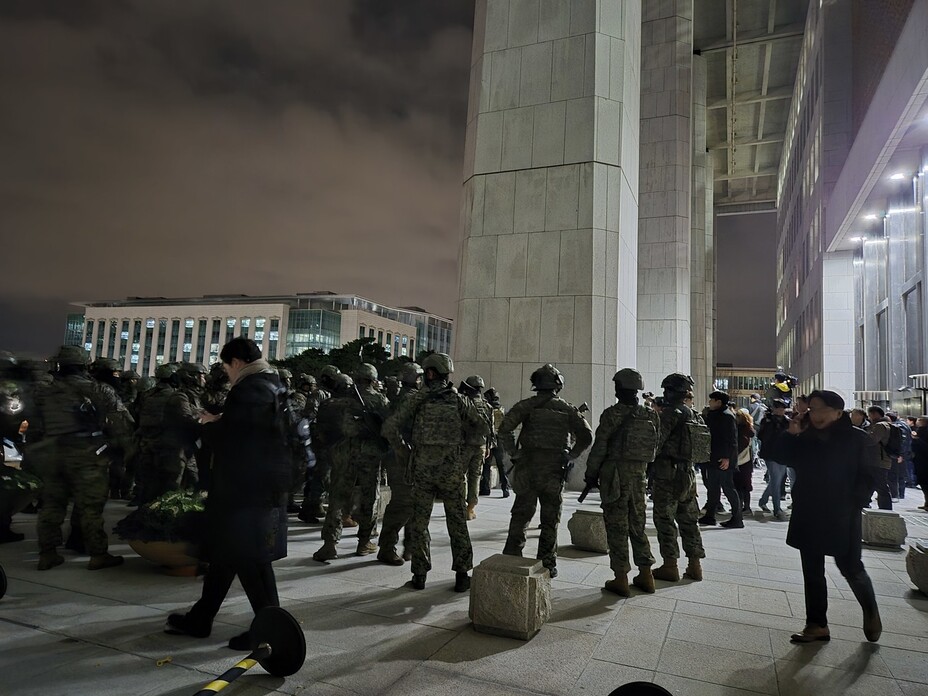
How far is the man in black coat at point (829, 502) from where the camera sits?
416 centimetres

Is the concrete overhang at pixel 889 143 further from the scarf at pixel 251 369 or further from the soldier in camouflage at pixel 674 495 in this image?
the scarf at pixel 251 369

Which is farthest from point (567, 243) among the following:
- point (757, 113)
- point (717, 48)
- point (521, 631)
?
point (757, 113)

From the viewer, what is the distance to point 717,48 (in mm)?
35562

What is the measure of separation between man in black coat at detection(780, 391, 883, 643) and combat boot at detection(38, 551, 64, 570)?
21.2ft

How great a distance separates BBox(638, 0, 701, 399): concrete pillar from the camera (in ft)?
80.1

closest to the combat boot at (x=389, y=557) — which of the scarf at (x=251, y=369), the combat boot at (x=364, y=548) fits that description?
the combat boot at (x=364, y=548)

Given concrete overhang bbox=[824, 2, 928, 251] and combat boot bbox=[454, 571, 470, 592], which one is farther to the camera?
concrete overhang bbox=[824, 2, 928, 251]

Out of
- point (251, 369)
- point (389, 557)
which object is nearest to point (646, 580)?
point (389, 557)

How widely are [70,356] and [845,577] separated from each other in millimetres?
6905

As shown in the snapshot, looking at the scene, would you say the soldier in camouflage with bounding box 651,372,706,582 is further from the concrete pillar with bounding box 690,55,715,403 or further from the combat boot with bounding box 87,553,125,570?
the concrete pillar with bounding box 690,55,715,403

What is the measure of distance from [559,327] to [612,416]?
23.1 feet

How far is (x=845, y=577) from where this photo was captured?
4.15 m

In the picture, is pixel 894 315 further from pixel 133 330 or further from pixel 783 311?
pixel 133 330

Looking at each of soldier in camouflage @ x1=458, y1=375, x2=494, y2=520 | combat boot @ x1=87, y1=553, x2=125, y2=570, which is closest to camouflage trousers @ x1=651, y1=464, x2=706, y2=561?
soldier in camouflage @ x1=458, y1=375, x2=494, y2=520
